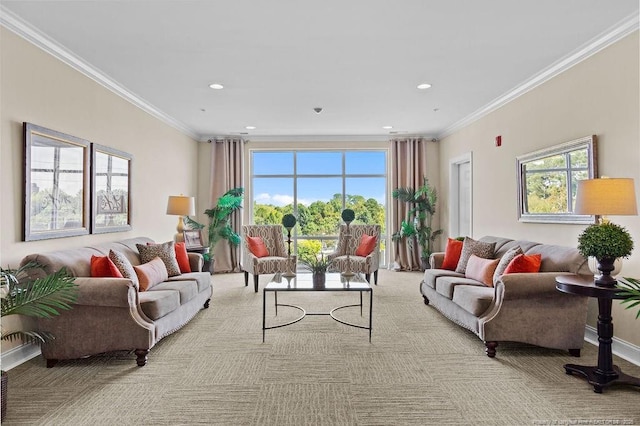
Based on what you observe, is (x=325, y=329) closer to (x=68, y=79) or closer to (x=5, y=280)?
(x=5, y=280)

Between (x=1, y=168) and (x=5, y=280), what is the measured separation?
972 mm

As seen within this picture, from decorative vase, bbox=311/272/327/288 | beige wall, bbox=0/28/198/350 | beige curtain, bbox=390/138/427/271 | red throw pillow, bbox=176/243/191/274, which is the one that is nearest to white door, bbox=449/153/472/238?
beige curtain, bbox=390/138/427/271

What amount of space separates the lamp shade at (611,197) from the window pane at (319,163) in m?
5.18

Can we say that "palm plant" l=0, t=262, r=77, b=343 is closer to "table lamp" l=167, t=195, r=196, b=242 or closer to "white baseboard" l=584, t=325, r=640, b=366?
"table lamp" l=167, t=195, r=196, b=242

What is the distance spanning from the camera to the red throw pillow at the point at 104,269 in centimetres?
316

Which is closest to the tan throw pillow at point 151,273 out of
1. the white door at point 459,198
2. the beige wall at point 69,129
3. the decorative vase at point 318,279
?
the beige wall at point 69,129

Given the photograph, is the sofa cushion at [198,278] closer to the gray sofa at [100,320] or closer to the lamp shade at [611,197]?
the gray sofa at [100,320]

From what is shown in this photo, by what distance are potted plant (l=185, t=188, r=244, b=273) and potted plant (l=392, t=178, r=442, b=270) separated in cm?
294

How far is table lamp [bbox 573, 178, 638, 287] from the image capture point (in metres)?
2.50

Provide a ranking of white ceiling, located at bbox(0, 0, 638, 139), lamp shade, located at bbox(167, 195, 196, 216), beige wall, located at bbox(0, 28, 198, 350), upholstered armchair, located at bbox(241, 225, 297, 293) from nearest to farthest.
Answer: white ceiling, located at bbox(0, 0, 638, 139) < beige wall, located at bbox(0, 28, 198, 350) < lamp shade, located at bbox(167, 195, 196, 216) < upholstered armchair, located at bbox(241, 225, 297, 293)

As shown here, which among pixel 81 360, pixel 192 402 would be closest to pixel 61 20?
pixel 81 360

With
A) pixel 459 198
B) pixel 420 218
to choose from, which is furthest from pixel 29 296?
pixel 459 198

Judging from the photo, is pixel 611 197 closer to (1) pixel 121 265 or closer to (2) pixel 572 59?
(2) pixel 572 59

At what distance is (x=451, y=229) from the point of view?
22.5 feet
